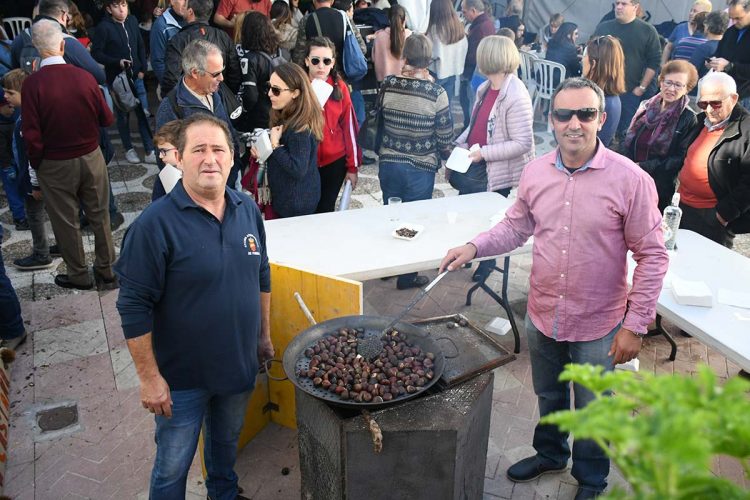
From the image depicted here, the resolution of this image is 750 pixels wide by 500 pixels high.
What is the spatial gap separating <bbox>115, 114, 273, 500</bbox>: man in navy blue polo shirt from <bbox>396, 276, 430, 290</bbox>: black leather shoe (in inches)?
110

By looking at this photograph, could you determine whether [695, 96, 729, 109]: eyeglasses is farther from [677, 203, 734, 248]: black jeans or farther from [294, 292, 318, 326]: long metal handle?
[294, 292, 318, 326]: long metal handle

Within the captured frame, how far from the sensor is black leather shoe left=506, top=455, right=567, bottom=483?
3.46 meters

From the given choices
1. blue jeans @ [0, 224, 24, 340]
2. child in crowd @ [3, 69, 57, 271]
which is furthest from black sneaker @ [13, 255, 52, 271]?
blue jeans @ [0, 224, 24, 340]

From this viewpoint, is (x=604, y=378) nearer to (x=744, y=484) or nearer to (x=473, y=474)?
Answer: (x=473, y=474)

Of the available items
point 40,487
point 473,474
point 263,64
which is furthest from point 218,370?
point 263,64

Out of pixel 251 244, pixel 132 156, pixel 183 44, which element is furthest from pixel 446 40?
pixel 251 244

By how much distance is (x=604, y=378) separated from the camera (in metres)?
0.93

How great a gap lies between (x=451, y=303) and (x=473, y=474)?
2.49 m

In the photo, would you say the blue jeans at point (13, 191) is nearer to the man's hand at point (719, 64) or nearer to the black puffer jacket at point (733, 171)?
the black puffer jacket at point (733, 171)

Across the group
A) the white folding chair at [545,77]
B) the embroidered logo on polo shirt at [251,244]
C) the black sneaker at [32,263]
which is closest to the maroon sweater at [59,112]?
the black sneaker at [32,263]

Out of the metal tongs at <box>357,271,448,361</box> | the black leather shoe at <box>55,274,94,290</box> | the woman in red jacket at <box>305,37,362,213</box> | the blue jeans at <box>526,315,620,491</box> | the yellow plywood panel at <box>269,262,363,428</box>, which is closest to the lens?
the metal tongs at <box>357,271,448,361</box>

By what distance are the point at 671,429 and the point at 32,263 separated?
242 inches

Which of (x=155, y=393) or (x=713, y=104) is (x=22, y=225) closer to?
(x=155, y=393)

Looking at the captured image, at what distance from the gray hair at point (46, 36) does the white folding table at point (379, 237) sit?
2.21 meters
